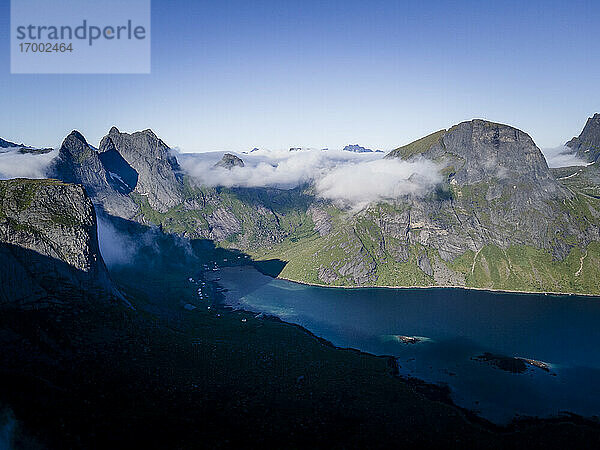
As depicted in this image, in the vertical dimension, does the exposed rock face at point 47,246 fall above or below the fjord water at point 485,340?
above

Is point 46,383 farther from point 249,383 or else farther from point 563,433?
point 563,433

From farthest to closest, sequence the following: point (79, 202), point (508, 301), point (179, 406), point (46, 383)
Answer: point (508, 301), point (79, 202), point (179, 406), point (46, 383)

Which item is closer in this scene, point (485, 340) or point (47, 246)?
point (47, 246)

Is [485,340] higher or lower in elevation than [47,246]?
lower

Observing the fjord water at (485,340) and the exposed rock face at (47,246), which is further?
the fjord water at (485,340)

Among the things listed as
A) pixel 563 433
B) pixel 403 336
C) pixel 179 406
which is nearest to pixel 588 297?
pixel 403 336
